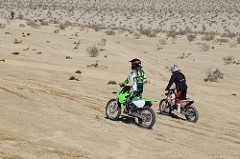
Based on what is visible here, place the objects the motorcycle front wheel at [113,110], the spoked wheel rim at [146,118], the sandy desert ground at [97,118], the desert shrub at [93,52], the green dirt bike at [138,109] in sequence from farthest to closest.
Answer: the desert shrub at [93,52] → the motorcycle front wheel at [113,110] → the spoked wheel rim at [146,118] → the green dirt bike at [138,109] → the sandy desert ground at [97,118]

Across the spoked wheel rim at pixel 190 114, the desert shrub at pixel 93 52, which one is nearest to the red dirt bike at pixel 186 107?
the spoked wheel rim at pixel 190 114

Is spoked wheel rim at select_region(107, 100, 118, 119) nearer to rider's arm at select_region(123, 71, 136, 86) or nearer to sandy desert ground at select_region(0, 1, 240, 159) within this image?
sandy desert ground at select_region(0, 1, 240, 159)

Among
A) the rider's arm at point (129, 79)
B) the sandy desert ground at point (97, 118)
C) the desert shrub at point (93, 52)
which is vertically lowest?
the sandy desert ground at point (97, 118)

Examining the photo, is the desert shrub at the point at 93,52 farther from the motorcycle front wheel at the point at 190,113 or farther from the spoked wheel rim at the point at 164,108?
the motorcycle front wheel at the point at 190,113

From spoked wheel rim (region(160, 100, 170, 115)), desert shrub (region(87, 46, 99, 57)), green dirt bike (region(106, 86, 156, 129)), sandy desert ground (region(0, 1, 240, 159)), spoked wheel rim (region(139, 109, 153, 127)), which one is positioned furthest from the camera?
desert shrub (region(87, 46, 99, 57))

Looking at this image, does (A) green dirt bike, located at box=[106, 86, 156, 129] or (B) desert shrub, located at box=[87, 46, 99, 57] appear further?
(B) desert shrub, located at box=[87, 46, 99, 57]

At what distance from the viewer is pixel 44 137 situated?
641 centimetres

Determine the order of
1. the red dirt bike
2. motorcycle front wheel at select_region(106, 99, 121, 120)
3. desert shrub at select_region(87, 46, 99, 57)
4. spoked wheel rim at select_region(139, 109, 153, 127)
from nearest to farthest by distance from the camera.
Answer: spoked wheel rim at select_region(139, 109, 153, 127)
motorcycle front wheel at select_region(106, 99, 121, 120)
the red dirt bike
desert shrub at select_region(87, 46, 99, 57)

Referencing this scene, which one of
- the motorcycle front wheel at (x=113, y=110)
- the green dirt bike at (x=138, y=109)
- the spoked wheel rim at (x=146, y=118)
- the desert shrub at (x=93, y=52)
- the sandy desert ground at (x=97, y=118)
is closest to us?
the sandy desert ground at (x=97, y=118)

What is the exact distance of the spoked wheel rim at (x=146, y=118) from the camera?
8.41 metres

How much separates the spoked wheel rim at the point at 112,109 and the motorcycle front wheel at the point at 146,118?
902mm

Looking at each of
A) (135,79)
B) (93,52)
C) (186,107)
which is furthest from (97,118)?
(93,52)

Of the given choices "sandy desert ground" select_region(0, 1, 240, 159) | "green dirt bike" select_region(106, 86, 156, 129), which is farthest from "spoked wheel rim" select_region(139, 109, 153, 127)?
"sandy desert ground" select_region(0, 1, 240, 159)

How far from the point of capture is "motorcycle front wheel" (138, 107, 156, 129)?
327 inches
